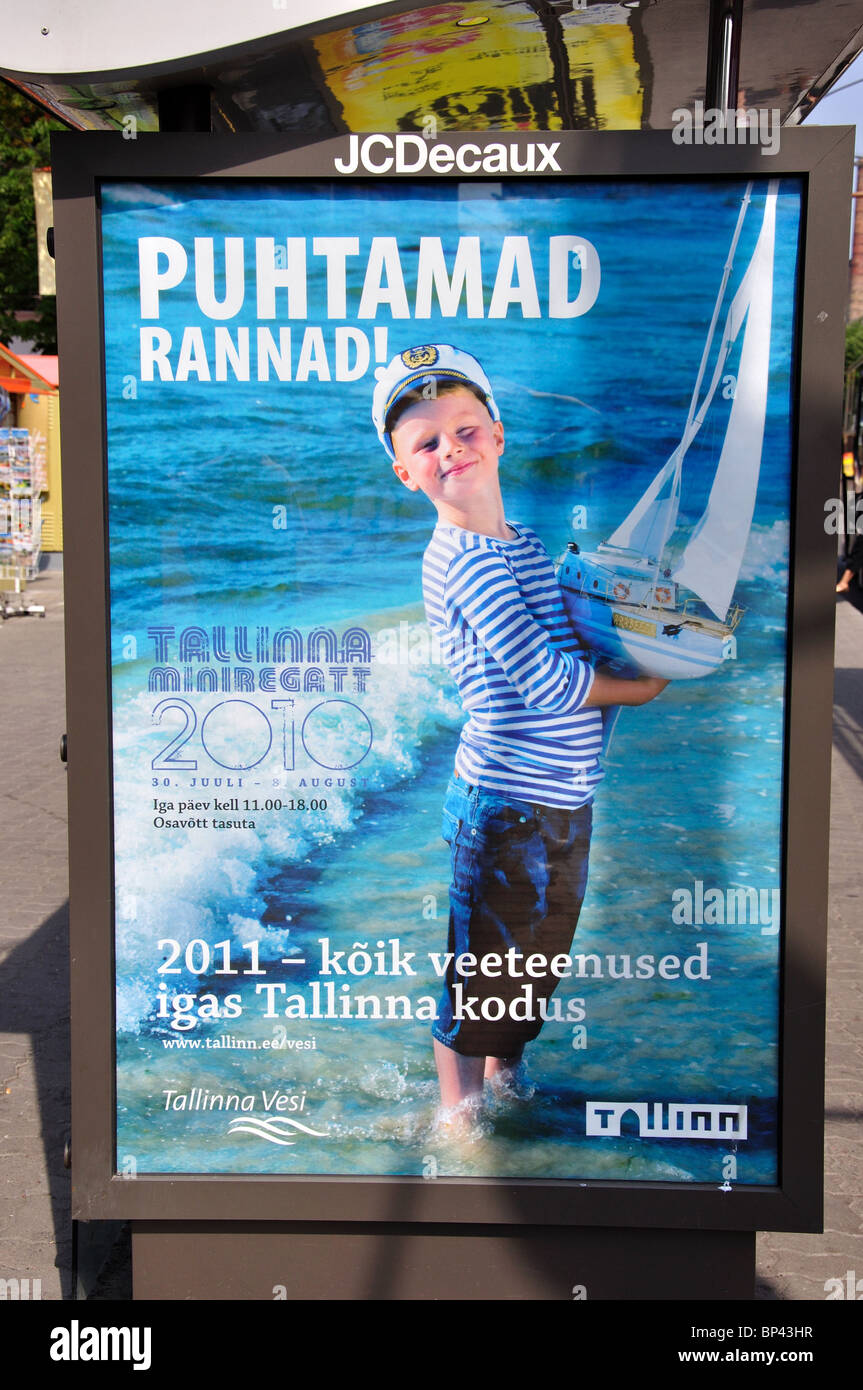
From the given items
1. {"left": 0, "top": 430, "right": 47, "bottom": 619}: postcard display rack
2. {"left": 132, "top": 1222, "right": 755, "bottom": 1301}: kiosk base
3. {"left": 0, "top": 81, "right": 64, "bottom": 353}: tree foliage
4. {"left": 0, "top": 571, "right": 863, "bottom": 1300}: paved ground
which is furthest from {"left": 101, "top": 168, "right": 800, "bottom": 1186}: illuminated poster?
{"left": 0, "top": 81, "right": 64, "bottom": 353}: tree foliage

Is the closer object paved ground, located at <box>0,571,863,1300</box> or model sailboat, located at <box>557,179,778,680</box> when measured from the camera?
model sailboat, located at <box>557,179,778,680</box>

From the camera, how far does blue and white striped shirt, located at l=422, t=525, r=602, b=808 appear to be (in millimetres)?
2721

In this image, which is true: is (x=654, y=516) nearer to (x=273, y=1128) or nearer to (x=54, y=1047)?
(x=273, y=1128)

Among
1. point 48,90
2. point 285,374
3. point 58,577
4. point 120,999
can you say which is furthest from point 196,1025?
point 58,577

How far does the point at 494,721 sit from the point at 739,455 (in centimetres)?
76

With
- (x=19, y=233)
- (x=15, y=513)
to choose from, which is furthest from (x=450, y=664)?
(x=19, y=233)

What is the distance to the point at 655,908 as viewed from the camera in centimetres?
281

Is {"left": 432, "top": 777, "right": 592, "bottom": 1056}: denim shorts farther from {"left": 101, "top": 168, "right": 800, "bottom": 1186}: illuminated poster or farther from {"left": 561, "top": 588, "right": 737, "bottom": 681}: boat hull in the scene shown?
{"left": 561, "top": 588, "right": 737, "bottom": 681}: boat hull

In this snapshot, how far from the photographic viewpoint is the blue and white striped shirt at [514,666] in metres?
2.72

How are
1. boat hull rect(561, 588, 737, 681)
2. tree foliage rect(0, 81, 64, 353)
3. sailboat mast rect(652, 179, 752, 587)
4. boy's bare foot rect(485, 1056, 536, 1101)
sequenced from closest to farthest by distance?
1. sailboat mast rect(652, 179, 752, 587)
2. boat hull rect(561, 588, 737, 681)
3. boy's bare foot rect(485, 1056, 536, 1101)
4. tree foliage rect(0, 81, 64, 353)

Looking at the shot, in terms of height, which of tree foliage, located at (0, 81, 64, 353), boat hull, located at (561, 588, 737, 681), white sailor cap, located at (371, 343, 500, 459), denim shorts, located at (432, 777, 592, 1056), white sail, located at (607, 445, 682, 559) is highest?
tree foliage, located at (0, 81, 64, 353)

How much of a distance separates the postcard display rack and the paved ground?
763cm

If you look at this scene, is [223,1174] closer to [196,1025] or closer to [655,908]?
[196,1025]

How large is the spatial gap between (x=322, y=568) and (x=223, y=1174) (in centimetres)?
138
